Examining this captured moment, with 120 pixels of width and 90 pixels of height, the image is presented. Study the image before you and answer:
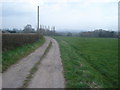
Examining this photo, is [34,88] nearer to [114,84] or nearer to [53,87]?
[53,87]

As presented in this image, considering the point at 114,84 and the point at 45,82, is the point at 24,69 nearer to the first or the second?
the point at 45,82

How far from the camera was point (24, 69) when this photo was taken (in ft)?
42.3

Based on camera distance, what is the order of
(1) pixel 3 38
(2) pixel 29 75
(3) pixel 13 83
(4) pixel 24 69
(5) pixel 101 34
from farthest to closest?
(5) pixel 101 34
(1) pixel 3 38
(4) pixel 24 69
(2) pixel 29 75
(3) pixel 13 83

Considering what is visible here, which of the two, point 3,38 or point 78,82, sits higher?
point 3,38

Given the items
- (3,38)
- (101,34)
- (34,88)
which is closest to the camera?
(34,88)

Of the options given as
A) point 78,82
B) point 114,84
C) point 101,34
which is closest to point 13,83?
point 78,82

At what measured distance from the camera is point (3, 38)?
73.5 ft

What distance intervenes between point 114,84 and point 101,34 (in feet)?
322

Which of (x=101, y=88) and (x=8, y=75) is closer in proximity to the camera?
(x=101, y=88)

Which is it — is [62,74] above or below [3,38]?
below

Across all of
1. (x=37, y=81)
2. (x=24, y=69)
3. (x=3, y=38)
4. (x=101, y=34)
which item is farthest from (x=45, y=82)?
(x=101, y=34)

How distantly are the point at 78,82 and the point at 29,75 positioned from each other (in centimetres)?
228

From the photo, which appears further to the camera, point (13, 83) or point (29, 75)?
point (29, 75)

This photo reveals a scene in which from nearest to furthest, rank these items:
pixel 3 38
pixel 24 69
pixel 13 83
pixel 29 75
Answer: pixel 13 83
pixel 29 75
pixel 24 69
pixel 3 38
